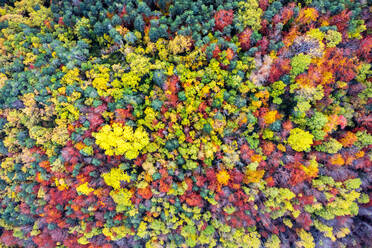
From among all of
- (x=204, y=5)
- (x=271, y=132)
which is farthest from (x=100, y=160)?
(x=204, y=5)

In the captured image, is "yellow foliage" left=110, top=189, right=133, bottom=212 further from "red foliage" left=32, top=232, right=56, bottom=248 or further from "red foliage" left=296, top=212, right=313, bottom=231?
"red foliage" left=296, top=212, right=313, bottom=231

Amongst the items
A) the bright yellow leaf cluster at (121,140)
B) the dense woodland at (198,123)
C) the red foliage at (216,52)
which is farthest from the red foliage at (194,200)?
the red foliage at (216,52)

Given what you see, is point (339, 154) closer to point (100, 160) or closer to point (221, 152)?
point (221, 152)

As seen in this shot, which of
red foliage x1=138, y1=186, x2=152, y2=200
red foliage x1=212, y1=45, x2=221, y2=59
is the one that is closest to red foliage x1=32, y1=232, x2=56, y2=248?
red foliage x1=138, y1=186, x2=152, y2=200

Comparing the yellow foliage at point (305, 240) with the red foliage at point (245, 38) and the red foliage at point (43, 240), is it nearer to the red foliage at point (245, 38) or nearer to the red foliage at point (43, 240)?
the red foliage at point (245, 38)

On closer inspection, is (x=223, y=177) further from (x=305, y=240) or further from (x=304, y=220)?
(x=305, y=240)

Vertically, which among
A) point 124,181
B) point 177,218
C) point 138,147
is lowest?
point 177,218

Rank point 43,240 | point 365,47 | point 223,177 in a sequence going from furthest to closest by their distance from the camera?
point 43,240 → point 365,47 → point 223,177

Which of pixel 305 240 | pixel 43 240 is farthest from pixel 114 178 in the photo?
pixel 305 240
